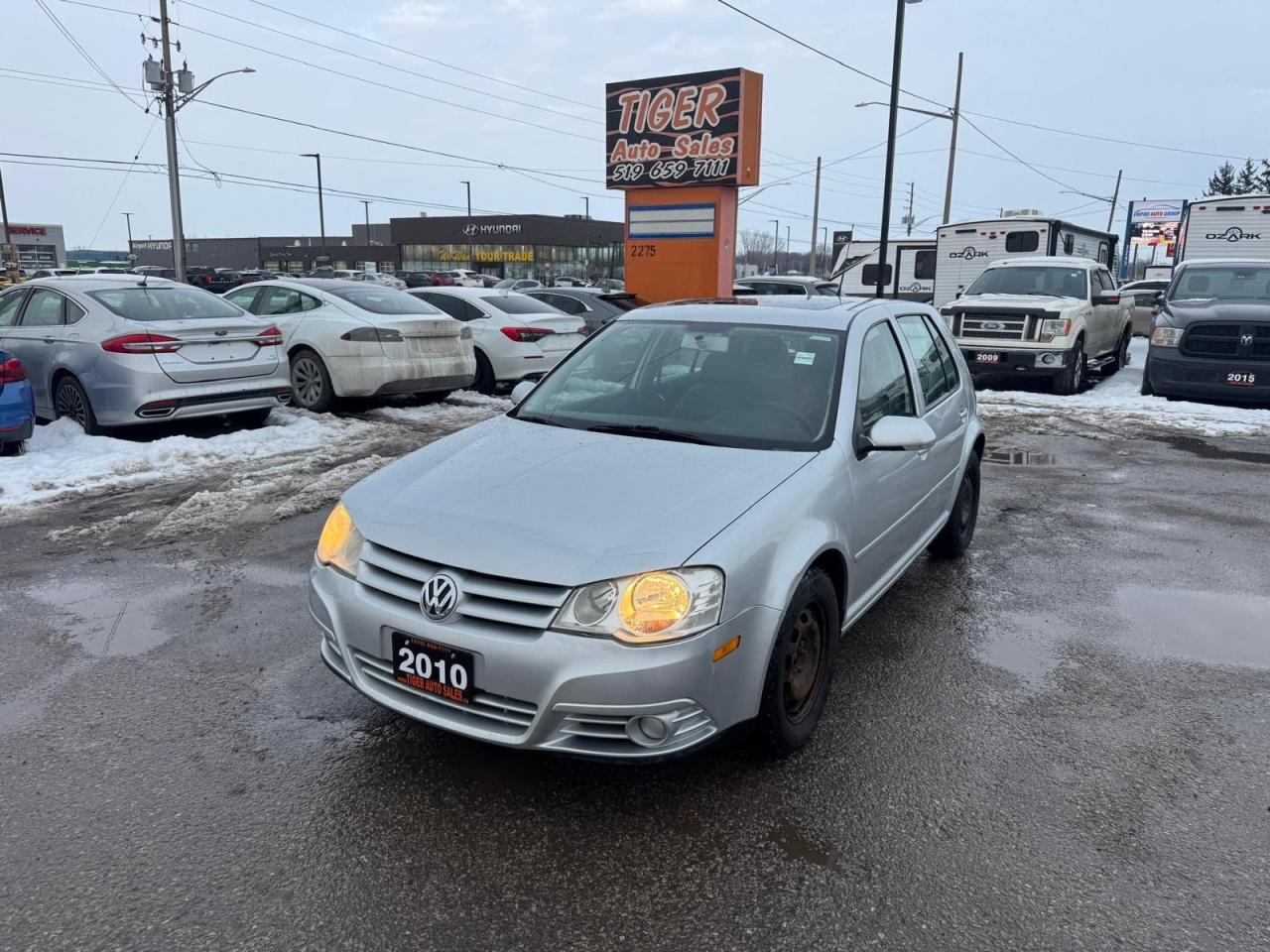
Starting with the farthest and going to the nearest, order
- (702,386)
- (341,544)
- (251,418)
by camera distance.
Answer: (251,418), (702,386), (341,544)

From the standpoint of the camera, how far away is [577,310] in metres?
15.7

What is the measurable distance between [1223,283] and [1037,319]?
236 centimetres

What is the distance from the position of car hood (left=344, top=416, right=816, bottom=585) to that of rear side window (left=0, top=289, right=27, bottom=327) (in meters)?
7.73

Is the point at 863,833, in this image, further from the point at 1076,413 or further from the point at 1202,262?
the point at 1202,262

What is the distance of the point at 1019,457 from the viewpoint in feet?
30.5

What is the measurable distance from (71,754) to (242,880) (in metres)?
1.17

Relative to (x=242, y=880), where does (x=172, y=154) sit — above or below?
above

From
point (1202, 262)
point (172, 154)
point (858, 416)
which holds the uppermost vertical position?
point (172, 154)

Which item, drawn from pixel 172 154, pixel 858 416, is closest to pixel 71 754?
pixel 858 416

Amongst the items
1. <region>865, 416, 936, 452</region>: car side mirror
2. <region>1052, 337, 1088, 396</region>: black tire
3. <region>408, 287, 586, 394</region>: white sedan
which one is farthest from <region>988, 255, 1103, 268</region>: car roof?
<region>865, 416, 936, 452</region>: car side mirror

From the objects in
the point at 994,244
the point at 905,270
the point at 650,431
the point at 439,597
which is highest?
the point at 994,244

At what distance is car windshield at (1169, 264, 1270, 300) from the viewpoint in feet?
40.2

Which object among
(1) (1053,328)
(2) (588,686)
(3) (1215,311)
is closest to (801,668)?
(2) (588,686)

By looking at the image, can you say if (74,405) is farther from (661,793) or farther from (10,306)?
(661,793)
